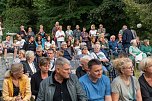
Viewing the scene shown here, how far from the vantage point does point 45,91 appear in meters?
5.36

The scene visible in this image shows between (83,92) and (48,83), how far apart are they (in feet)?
1.71

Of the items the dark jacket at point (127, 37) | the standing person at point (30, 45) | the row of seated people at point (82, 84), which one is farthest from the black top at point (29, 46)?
the row of seated people at point (82, 84)

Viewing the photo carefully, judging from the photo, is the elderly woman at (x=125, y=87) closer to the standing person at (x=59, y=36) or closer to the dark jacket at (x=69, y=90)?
the dark jacket at (x=69, y=90)

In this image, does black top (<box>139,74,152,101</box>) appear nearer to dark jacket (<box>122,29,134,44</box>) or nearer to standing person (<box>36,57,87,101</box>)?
standing person (<box>36,57,87,101</box>)

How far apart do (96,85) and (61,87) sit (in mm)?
674

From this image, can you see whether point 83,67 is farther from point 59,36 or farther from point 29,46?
point 59,36

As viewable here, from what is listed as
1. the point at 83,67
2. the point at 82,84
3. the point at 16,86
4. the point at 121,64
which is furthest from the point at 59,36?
the point at 82,84

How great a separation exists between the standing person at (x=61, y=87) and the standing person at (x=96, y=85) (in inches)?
14.3

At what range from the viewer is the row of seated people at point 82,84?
536 cm

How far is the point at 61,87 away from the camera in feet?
17.6

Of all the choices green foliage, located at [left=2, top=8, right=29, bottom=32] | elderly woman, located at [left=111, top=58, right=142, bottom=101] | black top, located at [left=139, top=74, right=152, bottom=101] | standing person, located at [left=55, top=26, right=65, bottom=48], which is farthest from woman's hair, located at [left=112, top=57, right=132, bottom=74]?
green foliage, located at [left=2, top=8, right=29, bottom=32]

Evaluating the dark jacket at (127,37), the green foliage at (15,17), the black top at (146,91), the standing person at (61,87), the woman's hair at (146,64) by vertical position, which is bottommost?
the black top at (146,91)

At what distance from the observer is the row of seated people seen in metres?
5.36

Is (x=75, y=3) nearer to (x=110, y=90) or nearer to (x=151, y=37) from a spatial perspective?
(x=151, y=37)
